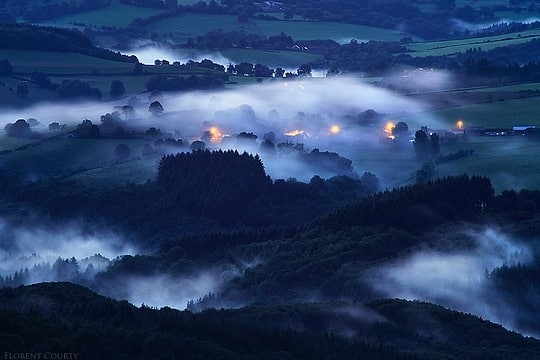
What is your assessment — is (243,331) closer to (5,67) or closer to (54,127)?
(54,127)

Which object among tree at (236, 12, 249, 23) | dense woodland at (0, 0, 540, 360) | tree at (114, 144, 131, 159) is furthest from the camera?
tree at (236, 12, 249, 23)

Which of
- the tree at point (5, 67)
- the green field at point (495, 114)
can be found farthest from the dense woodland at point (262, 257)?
the tree at point (5, 67)

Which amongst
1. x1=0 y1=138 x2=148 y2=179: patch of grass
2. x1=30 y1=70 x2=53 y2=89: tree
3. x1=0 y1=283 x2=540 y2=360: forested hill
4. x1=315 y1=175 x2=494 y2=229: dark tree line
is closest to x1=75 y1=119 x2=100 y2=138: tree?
x1=0 y1=138 x2=148 y2=179: patch of grass

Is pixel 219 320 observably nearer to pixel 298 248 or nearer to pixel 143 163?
pixel 298 248

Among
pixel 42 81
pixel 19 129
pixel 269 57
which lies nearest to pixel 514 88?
pixel 19 129

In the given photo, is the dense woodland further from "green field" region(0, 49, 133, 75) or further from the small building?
"green field" region(0, 49, 133, 75)

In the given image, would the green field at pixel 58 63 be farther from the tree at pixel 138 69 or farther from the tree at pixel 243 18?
the tree at pixel 243 18

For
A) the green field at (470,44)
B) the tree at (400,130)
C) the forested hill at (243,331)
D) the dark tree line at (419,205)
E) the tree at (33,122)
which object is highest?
the green field at (470,44)
